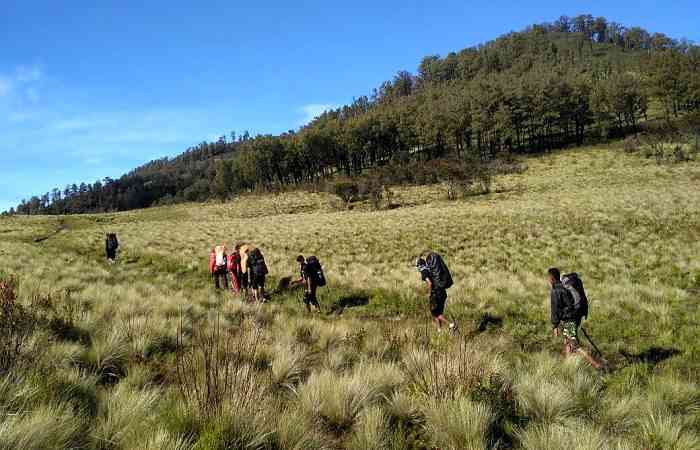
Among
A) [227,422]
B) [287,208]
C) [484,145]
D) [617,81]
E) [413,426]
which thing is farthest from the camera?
[484,145]

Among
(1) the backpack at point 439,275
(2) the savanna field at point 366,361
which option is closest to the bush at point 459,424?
(2) the savanna field at point 366,361

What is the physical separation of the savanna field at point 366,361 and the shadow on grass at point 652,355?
3cm

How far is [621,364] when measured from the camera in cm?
715

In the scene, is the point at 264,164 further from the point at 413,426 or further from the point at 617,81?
the point at 413,426

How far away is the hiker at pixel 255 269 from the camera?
39.9 ft

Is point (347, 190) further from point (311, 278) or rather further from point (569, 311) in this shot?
point (569, 311)

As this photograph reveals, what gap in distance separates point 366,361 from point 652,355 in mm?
6206

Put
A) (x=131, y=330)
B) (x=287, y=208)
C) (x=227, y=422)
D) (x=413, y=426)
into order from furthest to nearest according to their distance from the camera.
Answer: (x=287, y=208), (x=131, y=330), (x=413, y=426), (x=227, y=422)

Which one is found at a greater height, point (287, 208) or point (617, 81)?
point (617, 81)

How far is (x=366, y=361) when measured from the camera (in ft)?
17.3

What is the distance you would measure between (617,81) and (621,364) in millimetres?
92487

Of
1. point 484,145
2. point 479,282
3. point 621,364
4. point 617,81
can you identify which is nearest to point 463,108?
point 484,145

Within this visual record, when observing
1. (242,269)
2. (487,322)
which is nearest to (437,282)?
(487,322)

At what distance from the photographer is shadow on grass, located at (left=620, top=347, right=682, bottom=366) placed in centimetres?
722
